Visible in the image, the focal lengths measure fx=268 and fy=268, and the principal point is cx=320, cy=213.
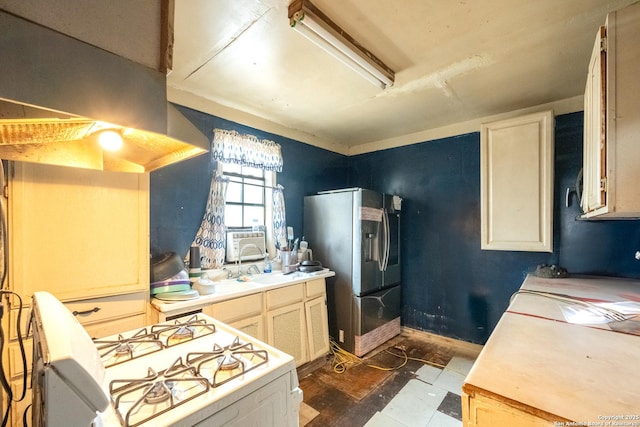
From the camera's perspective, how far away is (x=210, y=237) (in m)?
2.36

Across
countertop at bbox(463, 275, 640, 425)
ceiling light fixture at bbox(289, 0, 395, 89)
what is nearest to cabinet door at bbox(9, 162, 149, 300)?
ceiling light fixture at bbox(289, 0, 395, 89)

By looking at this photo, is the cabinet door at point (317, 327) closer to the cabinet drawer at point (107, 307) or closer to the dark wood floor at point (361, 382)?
the dark wood floor at point (361, 382)

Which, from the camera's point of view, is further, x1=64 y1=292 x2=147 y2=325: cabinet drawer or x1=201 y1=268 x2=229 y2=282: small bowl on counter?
x1=201 y1=268 x2=229 y2=282: small bowl on counter

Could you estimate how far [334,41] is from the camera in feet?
4.97

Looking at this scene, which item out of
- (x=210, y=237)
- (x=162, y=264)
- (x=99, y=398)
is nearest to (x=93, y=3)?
(x=99, y=398)

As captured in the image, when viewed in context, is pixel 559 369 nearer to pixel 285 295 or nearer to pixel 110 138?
pixel 110 138

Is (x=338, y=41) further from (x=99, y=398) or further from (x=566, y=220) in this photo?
(x=566, y=220)

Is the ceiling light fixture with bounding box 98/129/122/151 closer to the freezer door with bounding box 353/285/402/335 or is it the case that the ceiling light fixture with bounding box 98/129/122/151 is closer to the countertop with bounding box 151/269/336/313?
the countertop with bounding box 151/269/336/313

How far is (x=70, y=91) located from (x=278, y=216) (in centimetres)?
234

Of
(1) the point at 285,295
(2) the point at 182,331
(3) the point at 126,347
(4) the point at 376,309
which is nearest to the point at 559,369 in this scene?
(2) the point at 182,331

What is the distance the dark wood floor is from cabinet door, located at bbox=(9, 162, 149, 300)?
4.95ft

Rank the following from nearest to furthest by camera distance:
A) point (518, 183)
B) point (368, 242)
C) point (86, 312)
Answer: point (86, 312) → point (518, 183) → point (368, 242)

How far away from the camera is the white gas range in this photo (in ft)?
1.87

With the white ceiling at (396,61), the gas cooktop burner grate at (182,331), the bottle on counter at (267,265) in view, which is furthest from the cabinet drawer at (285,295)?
the white ceiling at (396,61)
